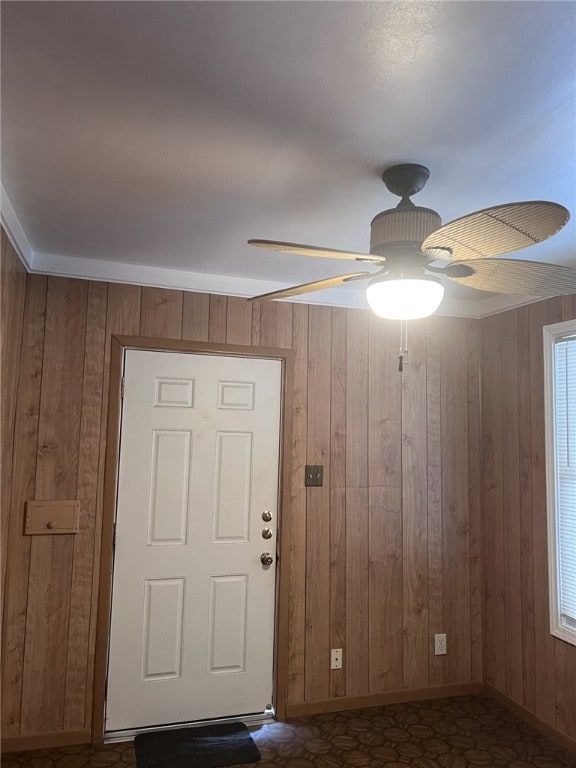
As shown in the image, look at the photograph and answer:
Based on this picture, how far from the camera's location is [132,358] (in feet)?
9.71

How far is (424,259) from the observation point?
159 cm

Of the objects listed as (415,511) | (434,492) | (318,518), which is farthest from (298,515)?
(434,492)

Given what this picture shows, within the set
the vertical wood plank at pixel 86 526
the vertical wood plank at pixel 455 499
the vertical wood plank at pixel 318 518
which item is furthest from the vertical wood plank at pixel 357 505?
the vertical wood plank at pixel 86 526

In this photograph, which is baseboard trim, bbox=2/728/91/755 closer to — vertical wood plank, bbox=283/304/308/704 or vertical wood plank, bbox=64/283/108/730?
vertical wood plank, bbox=64/283/108/730

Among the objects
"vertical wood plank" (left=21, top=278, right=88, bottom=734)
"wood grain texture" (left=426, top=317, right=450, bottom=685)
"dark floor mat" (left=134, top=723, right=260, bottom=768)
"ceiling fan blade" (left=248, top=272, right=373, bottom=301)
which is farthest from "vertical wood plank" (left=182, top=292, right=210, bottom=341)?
"dark floor mat" (left=134, top=723, right=260, bottom=768)

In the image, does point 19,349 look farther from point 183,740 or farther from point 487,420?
point 487,420

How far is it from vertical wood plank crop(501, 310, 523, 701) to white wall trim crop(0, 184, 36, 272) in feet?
9.02

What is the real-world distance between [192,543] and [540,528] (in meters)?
1.92

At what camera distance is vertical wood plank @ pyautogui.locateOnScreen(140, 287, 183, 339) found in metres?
2.99

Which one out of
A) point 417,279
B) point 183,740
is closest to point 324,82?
point 417,279

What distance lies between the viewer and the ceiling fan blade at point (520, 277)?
1.49m

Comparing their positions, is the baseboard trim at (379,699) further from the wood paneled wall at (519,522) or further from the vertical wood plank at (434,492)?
the wood paneled wall at (519,522)

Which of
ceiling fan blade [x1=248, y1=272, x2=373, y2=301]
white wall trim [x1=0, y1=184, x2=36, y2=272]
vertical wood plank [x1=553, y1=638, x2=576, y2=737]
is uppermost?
white wall trim [x1=0, y1=184, x2=36, y2=272]

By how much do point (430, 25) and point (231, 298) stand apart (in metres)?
2.10
